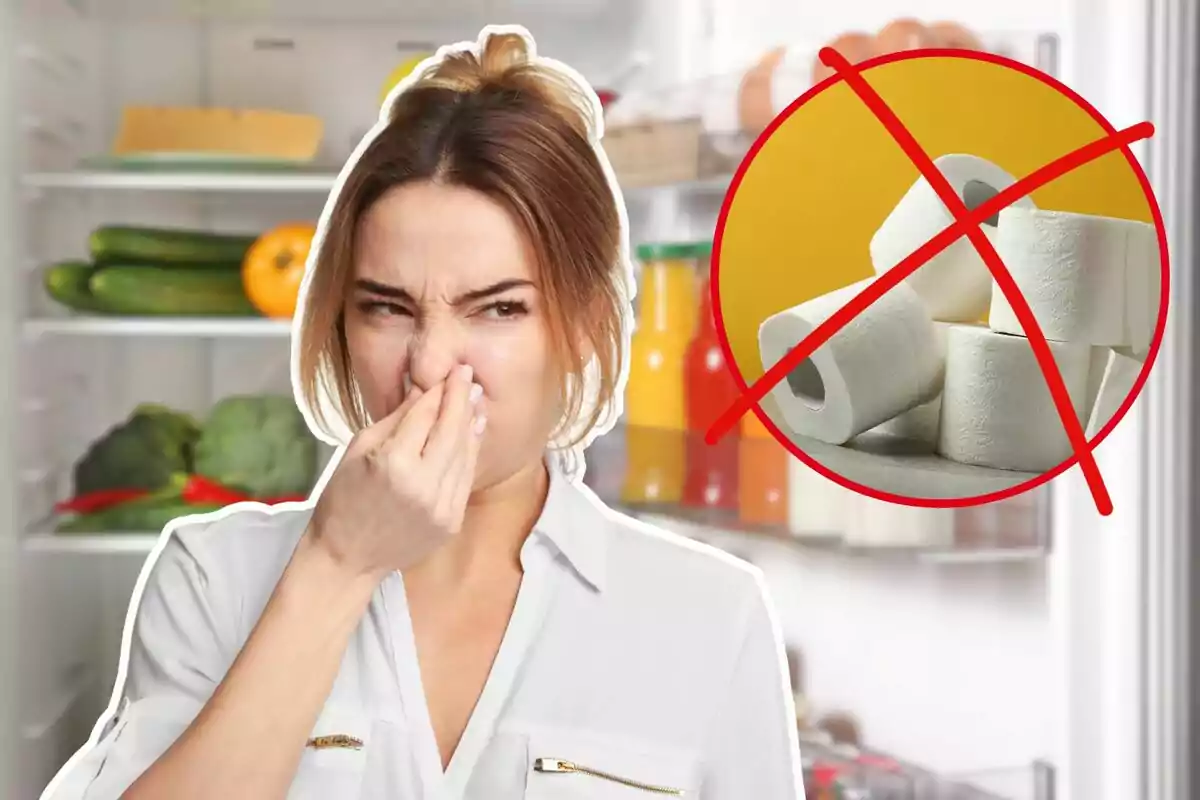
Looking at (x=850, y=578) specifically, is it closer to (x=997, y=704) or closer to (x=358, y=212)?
(x=997, y=704)

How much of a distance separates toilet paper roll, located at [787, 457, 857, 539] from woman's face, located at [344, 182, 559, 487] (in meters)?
0.26

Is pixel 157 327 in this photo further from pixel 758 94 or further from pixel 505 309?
pixel 758 94

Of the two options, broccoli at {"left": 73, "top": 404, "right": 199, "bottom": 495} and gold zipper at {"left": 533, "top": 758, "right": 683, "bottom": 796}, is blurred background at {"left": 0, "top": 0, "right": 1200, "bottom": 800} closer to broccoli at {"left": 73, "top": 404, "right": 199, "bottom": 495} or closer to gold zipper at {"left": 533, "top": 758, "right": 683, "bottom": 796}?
broccoli at {"left": 73, "top": 404, "right": 199, "bottom": 495}

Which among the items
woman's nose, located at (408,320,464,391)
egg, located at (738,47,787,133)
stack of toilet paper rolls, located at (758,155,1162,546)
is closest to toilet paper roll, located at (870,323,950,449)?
stack of toilet paper rolls, located at (758,155,1162,546)

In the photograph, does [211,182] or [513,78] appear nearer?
[513,78]

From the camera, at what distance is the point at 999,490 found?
0.98 metres

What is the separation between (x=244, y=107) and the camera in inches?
38.3

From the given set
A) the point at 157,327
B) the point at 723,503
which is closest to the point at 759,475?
the point at 723,503

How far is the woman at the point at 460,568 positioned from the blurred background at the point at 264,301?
0.16 feet

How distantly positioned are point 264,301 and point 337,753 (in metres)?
0.35

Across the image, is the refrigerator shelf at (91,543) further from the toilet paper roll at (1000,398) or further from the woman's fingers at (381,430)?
the toilet paper roll at (1000,398)

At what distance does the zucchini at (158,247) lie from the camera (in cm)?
94

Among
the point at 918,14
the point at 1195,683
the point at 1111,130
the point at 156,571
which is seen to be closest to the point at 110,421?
the point at 156,571

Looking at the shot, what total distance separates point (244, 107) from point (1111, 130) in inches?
27.1
